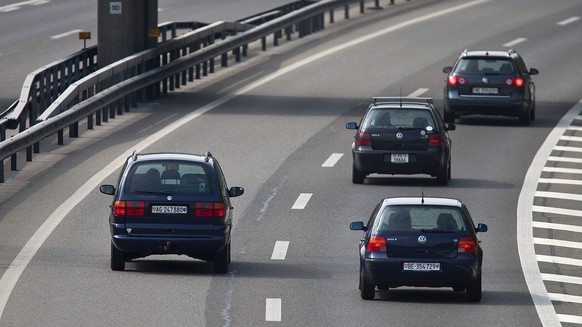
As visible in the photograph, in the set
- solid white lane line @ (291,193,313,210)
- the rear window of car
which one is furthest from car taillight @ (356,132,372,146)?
the rear window of car

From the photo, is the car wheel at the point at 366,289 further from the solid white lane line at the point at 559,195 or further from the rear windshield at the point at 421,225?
the solid white lane line at the point at 559,195

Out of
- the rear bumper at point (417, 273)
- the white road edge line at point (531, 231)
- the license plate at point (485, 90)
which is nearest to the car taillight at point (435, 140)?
the white road edge line at point (531, 231)

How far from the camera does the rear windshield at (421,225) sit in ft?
67.7

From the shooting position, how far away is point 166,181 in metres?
22.3

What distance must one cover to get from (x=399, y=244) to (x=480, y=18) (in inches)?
1529

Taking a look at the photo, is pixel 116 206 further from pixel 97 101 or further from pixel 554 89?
pixel 554 89

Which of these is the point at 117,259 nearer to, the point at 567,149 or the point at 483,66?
the point at 567,149

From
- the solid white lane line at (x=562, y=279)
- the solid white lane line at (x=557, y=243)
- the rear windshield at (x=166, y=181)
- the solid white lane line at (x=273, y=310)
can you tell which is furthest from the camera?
the solid white lane line at (x=557, y=243)

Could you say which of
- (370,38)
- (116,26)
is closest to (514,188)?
(116,26)

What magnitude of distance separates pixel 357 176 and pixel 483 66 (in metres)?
8.71

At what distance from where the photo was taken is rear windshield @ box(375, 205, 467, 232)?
67.7 ft

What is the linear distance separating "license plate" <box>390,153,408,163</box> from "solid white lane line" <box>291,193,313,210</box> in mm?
2023

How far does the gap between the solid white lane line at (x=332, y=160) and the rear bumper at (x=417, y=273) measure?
500 inches

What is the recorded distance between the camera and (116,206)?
2200 cm
